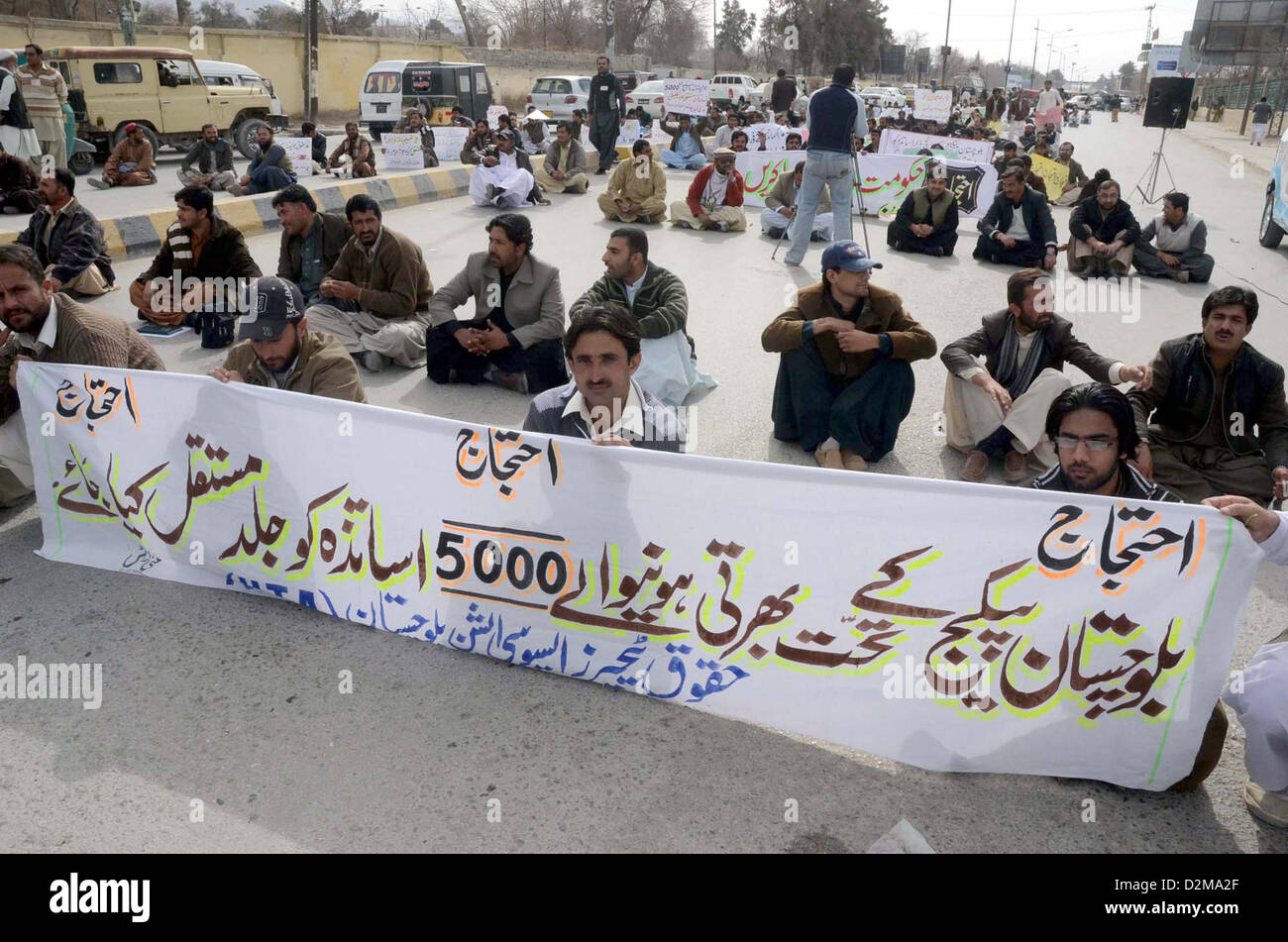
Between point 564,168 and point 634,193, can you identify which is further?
point 564,168

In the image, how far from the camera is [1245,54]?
5375 centimetres

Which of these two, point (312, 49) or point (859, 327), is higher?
point (312, 49)

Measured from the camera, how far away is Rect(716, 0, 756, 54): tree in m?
76.6

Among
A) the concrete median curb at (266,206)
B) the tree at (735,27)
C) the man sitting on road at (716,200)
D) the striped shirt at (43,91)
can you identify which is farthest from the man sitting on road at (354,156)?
the tree at (735,27)

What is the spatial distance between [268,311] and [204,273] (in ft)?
12.5

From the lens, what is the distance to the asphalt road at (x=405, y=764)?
2564 mm

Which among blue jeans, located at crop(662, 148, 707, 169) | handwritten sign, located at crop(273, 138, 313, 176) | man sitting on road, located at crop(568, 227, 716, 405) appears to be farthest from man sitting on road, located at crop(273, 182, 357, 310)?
blue jeans, located at crop(662, 148, 707, 169)

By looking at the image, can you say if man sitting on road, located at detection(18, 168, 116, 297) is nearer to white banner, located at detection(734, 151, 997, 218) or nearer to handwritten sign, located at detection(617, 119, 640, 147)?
white banner, located at detection(734, 151, 997, 218)

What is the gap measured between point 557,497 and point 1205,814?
214 centimetres

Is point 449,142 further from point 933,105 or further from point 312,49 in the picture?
point 933,105

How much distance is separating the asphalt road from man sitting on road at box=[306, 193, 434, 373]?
2922 mm

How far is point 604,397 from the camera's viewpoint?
342cm

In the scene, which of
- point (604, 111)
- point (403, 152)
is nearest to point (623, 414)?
point (403, 152)
